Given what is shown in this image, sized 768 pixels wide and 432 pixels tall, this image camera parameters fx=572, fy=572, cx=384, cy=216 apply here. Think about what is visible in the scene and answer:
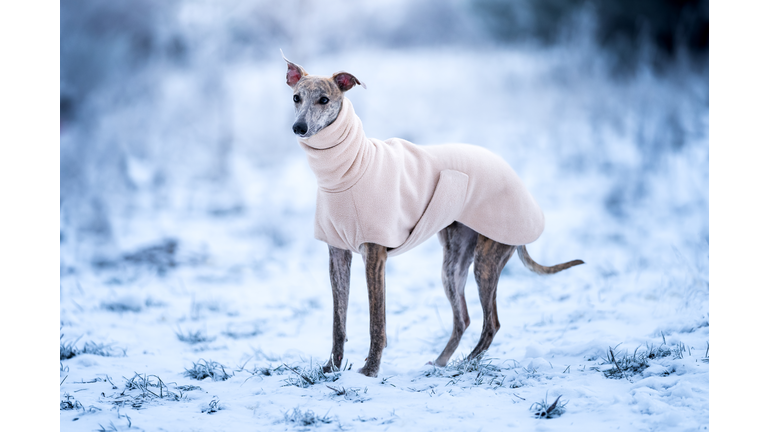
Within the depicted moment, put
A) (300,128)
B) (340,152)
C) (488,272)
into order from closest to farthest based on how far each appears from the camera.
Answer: (300,128)
(340,152)
(488,272)

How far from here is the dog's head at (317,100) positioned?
8.87ft

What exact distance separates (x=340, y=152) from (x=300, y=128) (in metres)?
0.23

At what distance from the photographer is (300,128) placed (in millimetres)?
2672

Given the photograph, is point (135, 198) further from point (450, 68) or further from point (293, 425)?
point (293, 425)

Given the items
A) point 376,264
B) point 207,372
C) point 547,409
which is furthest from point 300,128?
point 547,409

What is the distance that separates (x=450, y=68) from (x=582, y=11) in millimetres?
1930

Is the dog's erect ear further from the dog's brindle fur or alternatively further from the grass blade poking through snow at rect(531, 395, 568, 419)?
the grass blade poking through snow at rect(531, 395, 568, 419)

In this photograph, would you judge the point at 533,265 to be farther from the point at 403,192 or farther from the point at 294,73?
the point at 294,73

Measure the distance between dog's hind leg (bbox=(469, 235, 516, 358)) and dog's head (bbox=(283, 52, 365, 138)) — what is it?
117 centimetres

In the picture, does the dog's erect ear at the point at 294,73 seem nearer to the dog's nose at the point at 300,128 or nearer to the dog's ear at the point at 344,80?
the dog's ear at the point at 344,80

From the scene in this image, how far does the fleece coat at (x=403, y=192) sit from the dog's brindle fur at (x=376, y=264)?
83mm

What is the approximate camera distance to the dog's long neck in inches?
109

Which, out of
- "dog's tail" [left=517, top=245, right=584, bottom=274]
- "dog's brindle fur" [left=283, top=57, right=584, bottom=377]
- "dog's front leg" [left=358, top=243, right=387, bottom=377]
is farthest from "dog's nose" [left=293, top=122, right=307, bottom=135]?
"dog's tail" [left=517, top=245, right=584, bottom=274]

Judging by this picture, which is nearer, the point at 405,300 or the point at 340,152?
the point at 340,152
